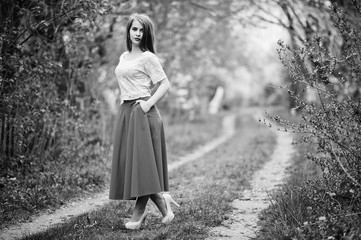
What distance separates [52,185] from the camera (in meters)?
6.07

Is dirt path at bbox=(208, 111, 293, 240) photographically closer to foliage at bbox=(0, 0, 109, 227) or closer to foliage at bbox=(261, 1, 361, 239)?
foliage at bbox=(261, 1, 361, 239)

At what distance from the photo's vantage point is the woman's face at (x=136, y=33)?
4.33m

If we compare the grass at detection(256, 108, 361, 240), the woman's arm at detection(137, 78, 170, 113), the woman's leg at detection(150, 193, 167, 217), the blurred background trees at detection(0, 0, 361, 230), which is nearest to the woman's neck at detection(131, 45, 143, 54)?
the woman's arm at detection(137, 78, 170, 113)

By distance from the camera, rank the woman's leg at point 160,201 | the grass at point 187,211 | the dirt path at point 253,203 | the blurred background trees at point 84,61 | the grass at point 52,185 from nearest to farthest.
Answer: the grass at point 187,211 < the dirt path at point 253,203 < the woman's leg at point 160,201 < the grass at point 52,185 < the blurred background trees at point 84,61

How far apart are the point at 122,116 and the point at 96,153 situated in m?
4.19

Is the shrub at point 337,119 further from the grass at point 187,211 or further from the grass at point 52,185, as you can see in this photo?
the grass at point 52,185

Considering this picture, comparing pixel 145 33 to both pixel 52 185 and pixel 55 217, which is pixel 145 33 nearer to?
pixel 55 217

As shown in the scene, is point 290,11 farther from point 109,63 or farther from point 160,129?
point 160,129

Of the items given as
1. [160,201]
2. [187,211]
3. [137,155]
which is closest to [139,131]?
[137,155]

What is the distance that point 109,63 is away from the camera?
400 inches

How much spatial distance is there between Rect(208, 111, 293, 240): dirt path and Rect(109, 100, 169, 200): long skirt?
0.80 metres

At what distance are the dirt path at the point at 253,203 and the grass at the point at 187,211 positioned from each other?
0.11 metres

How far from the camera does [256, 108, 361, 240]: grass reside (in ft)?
11.4

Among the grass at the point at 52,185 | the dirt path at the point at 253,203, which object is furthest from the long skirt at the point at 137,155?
the grass at the point at 52,185
